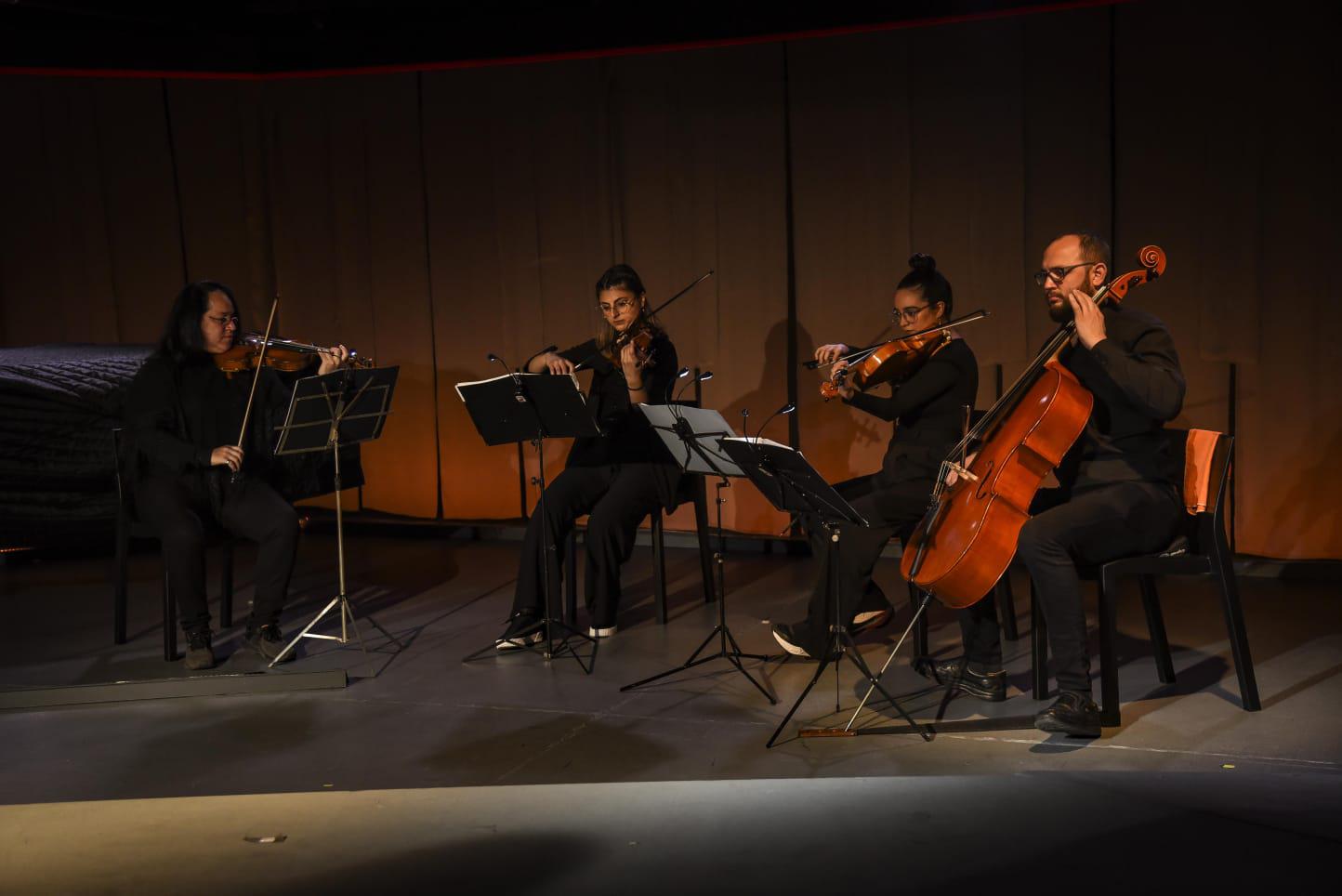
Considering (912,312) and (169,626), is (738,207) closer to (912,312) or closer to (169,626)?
(912,312)

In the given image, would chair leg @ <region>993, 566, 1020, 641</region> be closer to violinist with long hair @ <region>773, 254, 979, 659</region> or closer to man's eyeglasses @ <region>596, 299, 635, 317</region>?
violinist with long hair @ <region>773, 254, 979, 659</region>

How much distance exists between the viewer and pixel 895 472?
3.83m

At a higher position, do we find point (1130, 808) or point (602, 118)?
point (602, 118)

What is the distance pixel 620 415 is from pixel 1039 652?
172 centimetres

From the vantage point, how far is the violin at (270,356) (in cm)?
429

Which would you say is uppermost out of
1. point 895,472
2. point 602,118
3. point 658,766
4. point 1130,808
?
point 602,118

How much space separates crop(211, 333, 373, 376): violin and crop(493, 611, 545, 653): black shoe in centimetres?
102

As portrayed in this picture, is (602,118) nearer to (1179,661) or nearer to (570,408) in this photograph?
(570,408)

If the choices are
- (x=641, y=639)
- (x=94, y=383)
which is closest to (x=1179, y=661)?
(x=641, y=639)

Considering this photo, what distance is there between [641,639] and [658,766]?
1.28 m

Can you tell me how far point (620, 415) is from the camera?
448 centimetres

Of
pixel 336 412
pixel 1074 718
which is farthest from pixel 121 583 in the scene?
pixel 1074 718

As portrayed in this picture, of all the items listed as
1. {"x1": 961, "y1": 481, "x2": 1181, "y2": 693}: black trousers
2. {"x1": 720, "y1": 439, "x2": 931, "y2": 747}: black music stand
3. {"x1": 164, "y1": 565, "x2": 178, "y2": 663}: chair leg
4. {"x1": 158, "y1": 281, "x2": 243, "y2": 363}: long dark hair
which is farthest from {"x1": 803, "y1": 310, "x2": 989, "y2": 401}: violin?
{"x1": 164, "y1": 565, "x2": 178, "y2": 663}: chair leg

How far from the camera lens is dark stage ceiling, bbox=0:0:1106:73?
18.9ft
